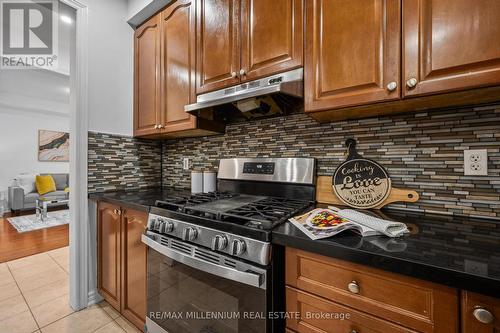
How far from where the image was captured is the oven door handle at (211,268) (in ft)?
2.66

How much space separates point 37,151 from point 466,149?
759cm

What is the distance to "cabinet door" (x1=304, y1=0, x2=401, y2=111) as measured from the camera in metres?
0.89

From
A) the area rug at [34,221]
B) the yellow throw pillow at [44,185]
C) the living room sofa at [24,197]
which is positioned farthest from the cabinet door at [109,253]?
the yellow throw pillow at [44,185]

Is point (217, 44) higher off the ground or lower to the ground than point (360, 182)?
higher

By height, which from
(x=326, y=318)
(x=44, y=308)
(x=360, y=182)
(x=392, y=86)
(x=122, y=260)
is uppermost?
(x=392, y=86)

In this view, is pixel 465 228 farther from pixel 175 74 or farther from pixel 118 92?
pixel 118 92

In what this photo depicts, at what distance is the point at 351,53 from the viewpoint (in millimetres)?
968

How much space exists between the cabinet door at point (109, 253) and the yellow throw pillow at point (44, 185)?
4.50 m

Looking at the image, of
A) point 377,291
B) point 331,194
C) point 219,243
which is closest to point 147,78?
point 219,243

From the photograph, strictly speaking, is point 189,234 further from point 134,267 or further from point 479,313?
point 479,313

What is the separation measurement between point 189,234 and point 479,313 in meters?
0.96

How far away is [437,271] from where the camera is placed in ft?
1.80

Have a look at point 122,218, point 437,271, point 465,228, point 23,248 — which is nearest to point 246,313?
point 437,271

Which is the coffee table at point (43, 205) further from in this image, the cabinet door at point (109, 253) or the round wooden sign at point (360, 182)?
the round wooden sign at point (360, 182)
